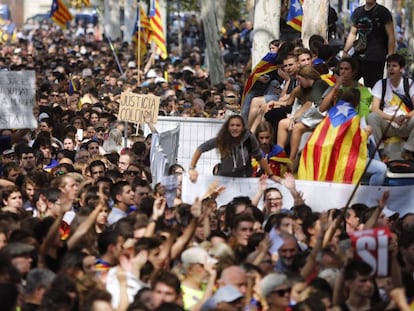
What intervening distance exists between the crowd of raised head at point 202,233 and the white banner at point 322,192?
9 cm

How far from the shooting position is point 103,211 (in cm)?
1248

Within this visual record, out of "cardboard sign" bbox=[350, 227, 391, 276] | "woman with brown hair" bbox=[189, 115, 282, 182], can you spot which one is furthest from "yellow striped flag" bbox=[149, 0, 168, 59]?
"cardboard sign" bbox=[350, 227, 391, 276]

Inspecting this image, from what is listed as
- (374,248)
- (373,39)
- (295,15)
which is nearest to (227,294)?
(374,248)

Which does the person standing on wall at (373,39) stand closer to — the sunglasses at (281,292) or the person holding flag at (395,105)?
the person holding flag at (395,105)

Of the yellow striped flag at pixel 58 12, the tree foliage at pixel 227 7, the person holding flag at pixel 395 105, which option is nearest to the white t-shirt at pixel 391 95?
the person holding flag at pixel 395 105

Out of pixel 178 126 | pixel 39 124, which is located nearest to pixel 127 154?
pixel 178 126

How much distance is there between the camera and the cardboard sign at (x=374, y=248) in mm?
10133

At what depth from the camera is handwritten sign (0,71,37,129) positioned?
57.6 ft

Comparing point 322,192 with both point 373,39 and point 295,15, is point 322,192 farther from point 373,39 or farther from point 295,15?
point 295,15

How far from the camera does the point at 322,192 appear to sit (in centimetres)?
1376

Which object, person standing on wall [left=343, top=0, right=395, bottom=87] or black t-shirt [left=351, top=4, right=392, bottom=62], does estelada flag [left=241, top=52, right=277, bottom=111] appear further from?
black t-shirt [left=351, top=4, right=392, bottom=62]

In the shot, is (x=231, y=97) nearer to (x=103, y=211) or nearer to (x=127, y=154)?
(x=127, y=154)

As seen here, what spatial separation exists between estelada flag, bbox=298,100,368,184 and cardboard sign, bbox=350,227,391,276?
4.12 m

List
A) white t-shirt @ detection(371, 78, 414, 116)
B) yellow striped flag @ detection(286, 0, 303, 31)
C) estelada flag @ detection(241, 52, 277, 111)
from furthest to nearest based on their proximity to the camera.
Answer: yellow striped flag @ detection(286, 0, 303, 31), estelada flag @ detection(241, 52, 277, 111), white t-shirt @ detection(371, 78, 414, 116)
